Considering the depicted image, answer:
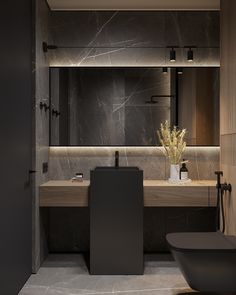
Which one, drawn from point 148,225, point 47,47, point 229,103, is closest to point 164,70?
point 229,103

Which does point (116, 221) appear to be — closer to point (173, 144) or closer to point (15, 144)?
point (173, 144)

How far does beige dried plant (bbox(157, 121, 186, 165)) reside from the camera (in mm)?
4137

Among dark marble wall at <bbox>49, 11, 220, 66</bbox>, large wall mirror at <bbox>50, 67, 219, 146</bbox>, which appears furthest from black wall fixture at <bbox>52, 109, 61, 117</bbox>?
dark marble wall at <bbox>49, 11, 220, 66</bbox>

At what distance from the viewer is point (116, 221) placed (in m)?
3.64

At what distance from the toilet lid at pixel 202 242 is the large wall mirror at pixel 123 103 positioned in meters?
1.54

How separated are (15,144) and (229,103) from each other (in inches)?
70.1

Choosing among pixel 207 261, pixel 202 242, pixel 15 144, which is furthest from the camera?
pixel 15 144

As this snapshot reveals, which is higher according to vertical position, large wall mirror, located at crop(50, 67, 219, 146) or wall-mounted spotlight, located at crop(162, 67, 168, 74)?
wall-mounted spotlight, located at crop(162, 67, 168, 74)

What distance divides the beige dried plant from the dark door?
1.42m

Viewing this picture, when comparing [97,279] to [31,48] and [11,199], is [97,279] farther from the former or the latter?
[31,48]

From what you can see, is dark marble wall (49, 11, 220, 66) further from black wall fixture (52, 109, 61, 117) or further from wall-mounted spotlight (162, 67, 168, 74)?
black wall fixture (52, 109, 61, 117)

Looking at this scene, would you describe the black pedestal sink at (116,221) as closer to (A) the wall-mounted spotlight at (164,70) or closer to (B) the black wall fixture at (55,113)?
(B) the black wall fixture at (55,113)

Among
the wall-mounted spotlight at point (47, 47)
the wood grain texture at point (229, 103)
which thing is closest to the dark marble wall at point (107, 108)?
the wall-mounted spotlight at point (47, 47)

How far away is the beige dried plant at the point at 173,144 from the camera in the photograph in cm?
414
